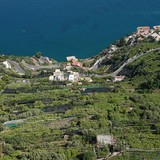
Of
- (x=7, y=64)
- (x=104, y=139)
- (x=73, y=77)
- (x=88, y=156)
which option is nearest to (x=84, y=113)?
(x=104, y=139)

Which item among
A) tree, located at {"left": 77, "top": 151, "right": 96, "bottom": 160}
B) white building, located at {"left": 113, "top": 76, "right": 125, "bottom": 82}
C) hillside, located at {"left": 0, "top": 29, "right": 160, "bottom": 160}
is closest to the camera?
tree, located at {"left": 77, "top": 151, "right": 96, "bottom": 160}

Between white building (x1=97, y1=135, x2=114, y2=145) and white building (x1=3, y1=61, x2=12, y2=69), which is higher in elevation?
white building (x1=3, y1=61, x2=12, y2=69)

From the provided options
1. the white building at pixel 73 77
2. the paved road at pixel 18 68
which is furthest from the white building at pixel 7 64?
the white building at pixel 73 77

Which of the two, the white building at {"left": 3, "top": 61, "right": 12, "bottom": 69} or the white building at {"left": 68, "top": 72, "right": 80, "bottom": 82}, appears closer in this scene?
the white building at {"left": 68, "top": 72, "right": 80, "bottom": 82}

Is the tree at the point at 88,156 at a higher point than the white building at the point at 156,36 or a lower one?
lower

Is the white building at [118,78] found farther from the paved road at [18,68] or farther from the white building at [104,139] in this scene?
the white building at [104,139]

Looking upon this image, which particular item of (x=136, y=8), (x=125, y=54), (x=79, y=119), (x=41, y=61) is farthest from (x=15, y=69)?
(x=136, y=8)

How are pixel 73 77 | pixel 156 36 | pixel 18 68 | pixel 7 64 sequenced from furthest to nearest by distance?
pixel 18 68, pixel 156 36, pixel 7 64, pixel 73 77

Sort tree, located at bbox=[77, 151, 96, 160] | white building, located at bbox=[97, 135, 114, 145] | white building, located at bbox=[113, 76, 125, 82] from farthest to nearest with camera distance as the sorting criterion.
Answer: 1. white building, located at bbox=[113, 76, 125, 82]
2. white building, located at bbox=[97, 135, 114, 145]
3. tree, located at bbox=[77, 151, 96, 160]

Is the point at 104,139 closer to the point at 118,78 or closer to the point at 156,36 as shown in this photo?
the point at 118,78

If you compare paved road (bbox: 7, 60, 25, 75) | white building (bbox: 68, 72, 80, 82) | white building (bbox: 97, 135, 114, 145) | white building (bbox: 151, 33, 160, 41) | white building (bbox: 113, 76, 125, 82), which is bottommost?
white building (bbox: 97, 135, 114, 145)

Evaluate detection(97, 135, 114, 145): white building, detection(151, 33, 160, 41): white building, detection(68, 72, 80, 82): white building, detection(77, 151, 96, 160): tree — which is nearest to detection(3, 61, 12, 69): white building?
detection(68, 72, 80, 82): white building

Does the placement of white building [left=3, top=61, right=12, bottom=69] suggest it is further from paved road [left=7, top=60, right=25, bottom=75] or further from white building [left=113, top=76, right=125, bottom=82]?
white building [left=113, top=76, right=125, bottom=82]
